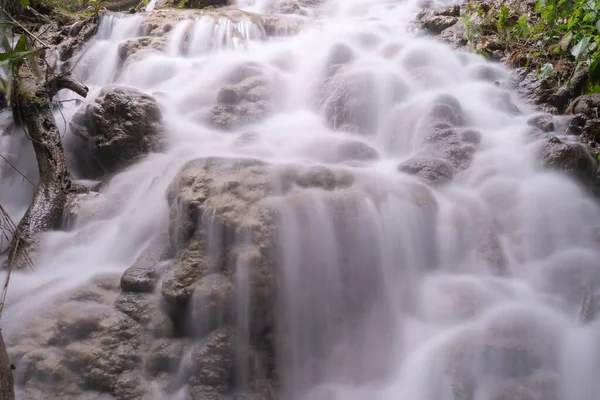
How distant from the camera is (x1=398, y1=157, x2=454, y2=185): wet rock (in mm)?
3906

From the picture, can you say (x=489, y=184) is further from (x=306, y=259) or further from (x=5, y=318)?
(x=5, y=318)

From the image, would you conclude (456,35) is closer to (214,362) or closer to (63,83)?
(63,83)

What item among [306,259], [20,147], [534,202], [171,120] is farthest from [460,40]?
[20,147]

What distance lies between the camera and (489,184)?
3.87m

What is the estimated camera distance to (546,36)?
18.6 feet

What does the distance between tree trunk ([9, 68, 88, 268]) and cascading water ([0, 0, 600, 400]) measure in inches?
7.4

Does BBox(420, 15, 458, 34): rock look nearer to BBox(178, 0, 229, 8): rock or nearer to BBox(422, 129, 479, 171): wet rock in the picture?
BBox(422, 129, 479, 171): wet rock

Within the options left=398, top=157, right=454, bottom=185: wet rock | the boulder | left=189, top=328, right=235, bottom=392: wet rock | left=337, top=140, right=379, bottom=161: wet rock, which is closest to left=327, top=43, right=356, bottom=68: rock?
the boulder

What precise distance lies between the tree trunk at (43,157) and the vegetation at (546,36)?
4874 mm

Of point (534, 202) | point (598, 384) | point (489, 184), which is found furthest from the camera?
point (489, 184)

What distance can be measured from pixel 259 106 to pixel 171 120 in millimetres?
1091

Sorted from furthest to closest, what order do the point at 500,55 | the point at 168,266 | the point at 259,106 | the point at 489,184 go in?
the point at 500,55 → the point at 259,106 → the point at 489,184 → the point at 168,266

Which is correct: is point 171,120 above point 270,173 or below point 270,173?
below

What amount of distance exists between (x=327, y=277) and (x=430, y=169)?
159 cm
